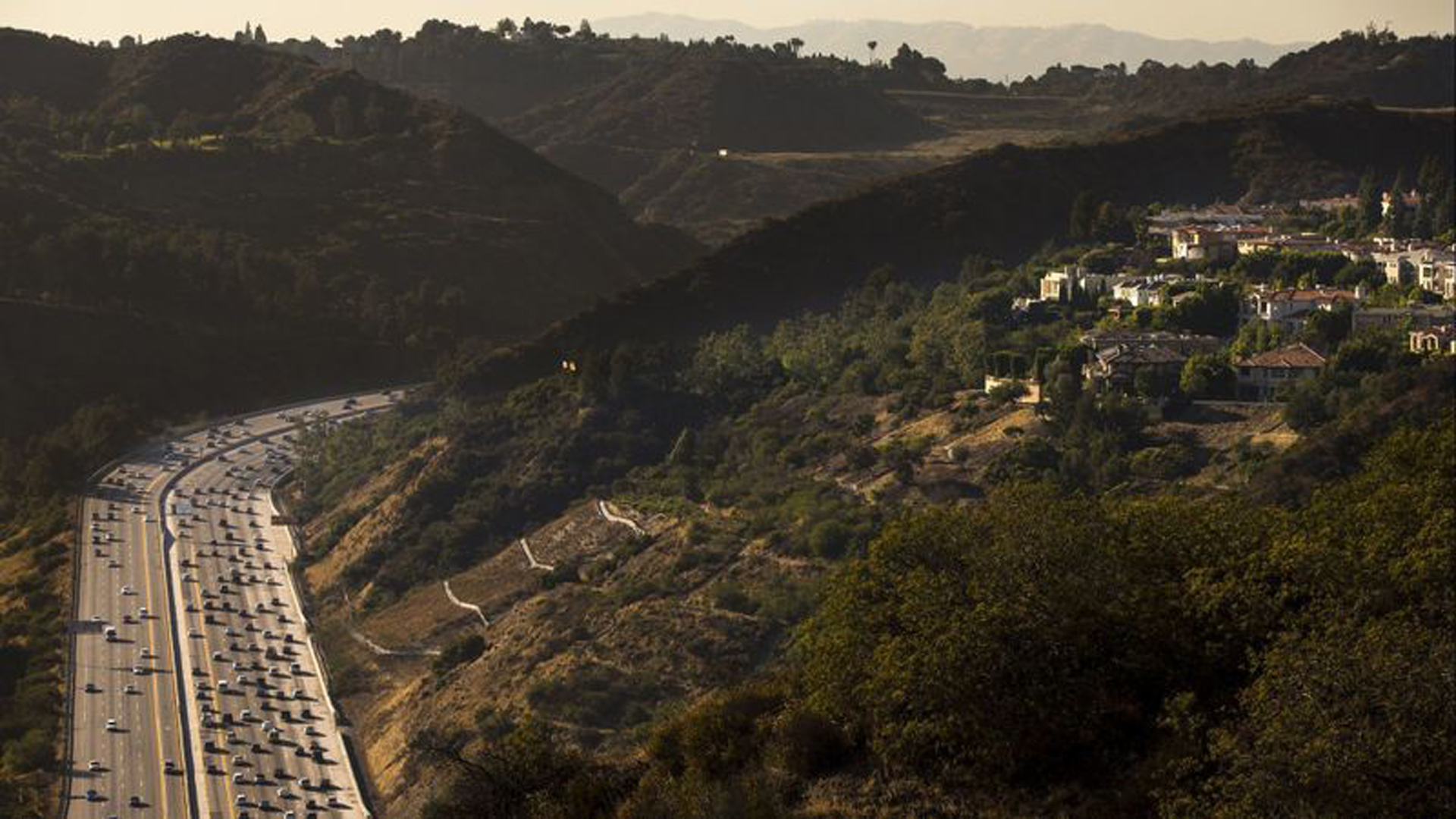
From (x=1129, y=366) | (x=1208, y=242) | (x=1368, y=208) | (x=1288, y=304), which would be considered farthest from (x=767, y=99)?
(x=1129, y=366)

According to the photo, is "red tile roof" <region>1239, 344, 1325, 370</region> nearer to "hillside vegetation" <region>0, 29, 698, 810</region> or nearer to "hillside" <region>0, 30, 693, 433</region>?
"hillside vegetation" <region>0, 29, 698, 810</region>

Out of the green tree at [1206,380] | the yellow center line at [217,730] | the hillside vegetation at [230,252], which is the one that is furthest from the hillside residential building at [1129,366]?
the hillside vegetation at [230,252]

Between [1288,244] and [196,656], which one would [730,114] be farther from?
[196,656]

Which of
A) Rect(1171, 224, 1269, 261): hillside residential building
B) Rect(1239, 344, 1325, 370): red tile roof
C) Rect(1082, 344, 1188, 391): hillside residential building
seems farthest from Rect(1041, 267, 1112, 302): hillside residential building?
Rect(1239, 344, 1325, 370): red tile roof

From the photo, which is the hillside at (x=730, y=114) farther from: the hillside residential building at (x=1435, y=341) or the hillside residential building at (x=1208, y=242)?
the hillside residential building at (x=1435, y=341)


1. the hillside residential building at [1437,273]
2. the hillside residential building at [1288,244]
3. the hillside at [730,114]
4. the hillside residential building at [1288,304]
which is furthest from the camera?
the hillside at [730,114]
